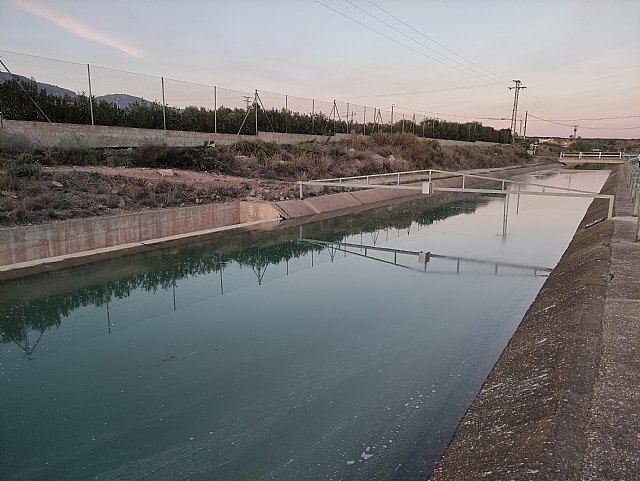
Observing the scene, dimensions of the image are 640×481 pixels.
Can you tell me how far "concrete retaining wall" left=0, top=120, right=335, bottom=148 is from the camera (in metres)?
14.0

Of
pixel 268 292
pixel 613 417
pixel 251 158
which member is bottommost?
pixel 268 292

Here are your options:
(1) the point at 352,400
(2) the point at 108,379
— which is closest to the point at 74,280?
(2) the point at 108,379

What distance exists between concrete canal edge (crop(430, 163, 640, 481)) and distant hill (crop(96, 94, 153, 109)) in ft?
55.5

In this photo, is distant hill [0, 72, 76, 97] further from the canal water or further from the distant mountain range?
the canal water

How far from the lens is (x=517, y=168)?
4469cm

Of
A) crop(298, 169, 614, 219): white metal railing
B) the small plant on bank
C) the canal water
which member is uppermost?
the small plant on bank

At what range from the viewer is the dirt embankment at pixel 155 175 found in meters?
11.2

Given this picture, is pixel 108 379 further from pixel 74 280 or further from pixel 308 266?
pixel 308 266

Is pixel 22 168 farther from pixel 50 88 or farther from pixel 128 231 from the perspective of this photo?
pixel 50 88

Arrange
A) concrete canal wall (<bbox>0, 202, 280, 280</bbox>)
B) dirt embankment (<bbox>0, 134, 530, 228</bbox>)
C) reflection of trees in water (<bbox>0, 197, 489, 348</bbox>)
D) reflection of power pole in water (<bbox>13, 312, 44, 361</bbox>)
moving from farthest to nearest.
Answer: dirt embankment (<bbox>0, 134, 530, 228</bbox>) < concrete canal wall (<bbox>0, 202, 280, 280</bbox>) < reflection of trees in water (<bbox>0, 197, 489, 348</bbox>) < reflection of power pole in water (<bbox>13, 312, 44, 361</bbox>)

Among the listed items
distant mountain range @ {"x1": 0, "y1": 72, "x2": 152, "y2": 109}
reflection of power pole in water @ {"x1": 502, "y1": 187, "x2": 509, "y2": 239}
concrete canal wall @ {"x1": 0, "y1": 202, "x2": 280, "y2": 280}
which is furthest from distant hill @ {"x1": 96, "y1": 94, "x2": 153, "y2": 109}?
reflection of power pole in water @ {"x1": 502, "y1": 187, "x2": 509, "y2": 239}

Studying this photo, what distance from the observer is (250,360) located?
5750 mm

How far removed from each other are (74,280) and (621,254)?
9505mm

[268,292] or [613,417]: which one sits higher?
[613,417]
